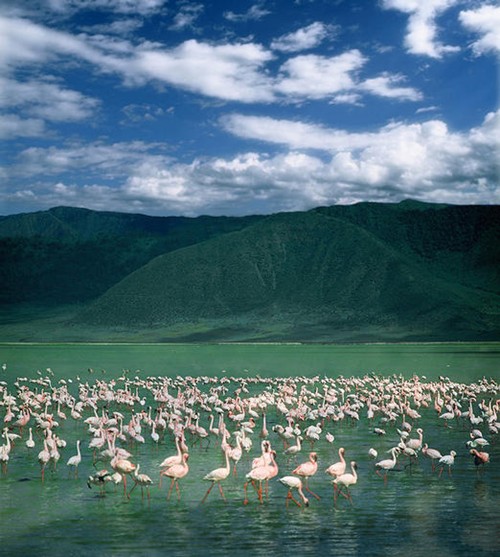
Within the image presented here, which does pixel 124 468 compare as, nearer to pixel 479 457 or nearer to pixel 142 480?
pixel 142 480

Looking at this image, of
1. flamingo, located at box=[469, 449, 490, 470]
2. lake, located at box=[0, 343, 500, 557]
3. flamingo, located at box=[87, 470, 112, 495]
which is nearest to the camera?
lake, located at box=[0, 343, 500, 557]

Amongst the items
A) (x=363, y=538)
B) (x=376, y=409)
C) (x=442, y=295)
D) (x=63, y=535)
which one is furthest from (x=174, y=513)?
(x=442, y=295)

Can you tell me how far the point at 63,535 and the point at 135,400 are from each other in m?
24.0

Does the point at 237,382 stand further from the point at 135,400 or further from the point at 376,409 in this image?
the point at 376,409

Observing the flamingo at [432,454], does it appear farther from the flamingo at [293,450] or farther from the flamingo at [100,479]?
the flamingo at [100,479]

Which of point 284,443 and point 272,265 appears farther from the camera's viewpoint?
point 272,265

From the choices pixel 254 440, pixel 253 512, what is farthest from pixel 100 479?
pixel 254 440

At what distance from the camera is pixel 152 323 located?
176375 mm

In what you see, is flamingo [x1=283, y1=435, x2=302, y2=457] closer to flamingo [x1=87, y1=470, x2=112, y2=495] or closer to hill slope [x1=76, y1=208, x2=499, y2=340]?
flamingo [x1=87, y1=470, x2=112, y2=495]

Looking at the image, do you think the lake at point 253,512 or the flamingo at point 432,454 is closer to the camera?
the lake at point 253,512

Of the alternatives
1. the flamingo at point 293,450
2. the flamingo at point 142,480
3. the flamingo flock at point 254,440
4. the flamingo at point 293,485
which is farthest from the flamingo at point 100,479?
the flamingo at point 293,450

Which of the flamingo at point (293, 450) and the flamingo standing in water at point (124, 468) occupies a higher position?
the flamingo standing in water at point (124, 468)

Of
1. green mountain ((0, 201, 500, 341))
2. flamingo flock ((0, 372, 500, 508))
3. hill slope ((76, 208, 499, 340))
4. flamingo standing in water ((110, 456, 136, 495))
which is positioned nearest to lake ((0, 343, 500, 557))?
flamingo flock ((0, 372, 500, 508))

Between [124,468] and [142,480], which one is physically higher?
[124,468]
